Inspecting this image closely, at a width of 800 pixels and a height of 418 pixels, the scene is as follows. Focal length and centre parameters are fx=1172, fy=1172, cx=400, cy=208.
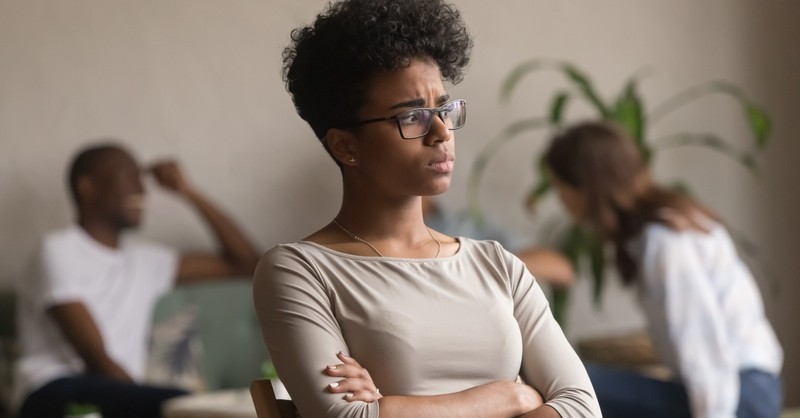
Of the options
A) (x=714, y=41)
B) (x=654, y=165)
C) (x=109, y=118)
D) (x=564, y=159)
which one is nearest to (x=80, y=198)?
(x=109, y=118)

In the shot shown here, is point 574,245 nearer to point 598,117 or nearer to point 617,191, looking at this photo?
point 598,117

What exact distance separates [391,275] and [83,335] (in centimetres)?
290

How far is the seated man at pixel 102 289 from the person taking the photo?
4.03 meters

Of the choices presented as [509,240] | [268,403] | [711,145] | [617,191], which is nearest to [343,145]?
[268,403]

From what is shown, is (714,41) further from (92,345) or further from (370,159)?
(370,159)

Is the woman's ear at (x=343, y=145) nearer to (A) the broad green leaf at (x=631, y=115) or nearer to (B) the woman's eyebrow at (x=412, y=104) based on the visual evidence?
(B) the woman's eyebrow at (x=412, y=104)

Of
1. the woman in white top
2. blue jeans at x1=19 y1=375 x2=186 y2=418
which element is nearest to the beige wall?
blue jeans at x1=19 y1=375 x2=186 y2=418

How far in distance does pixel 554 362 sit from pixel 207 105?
11.2 feet

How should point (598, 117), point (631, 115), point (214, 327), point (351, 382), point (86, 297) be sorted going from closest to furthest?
point (351, 382) < point (86, 297) < point (214, 327) < point (631, 115) < point (598, 117)

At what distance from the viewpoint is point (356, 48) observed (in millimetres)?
1434

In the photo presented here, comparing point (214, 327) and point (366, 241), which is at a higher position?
point (366, 241)

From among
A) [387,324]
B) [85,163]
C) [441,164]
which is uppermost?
[441,164]

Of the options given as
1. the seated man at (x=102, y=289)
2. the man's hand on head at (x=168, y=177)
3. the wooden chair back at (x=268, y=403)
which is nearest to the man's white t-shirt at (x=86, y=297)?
the seated man at (x=102, y=289)

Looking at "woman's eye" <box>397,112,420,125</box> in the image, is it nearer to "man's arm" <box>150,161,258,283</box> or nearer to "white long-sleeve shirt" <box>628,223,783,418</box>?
"white long-sleeve shirt" <box>628,223,783,418</box>
